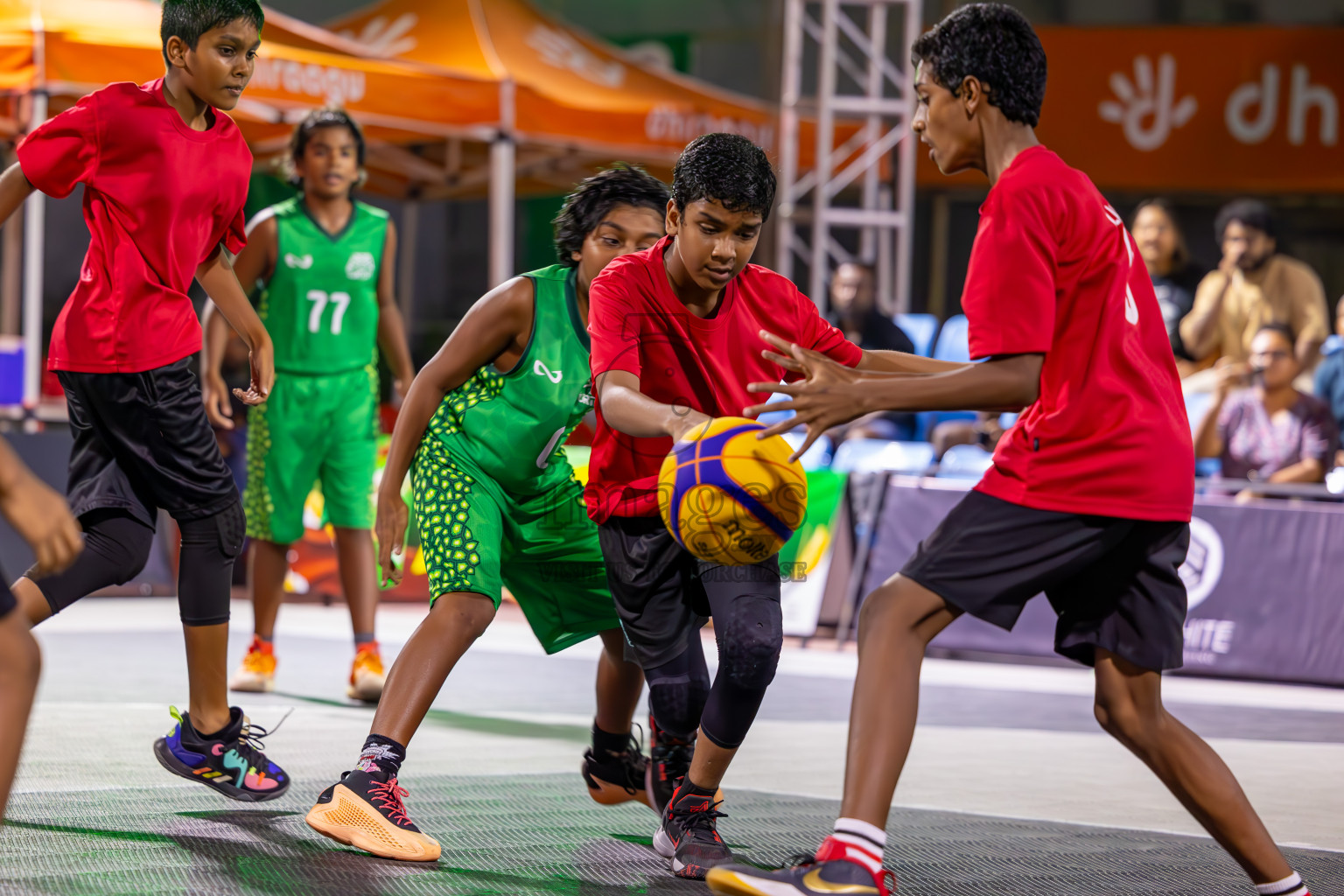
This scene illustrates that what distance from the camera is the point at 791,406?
3004 mm

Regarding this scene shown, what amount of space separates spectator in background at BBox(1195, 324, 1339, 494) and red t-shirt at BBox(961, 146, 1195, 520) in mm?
5934

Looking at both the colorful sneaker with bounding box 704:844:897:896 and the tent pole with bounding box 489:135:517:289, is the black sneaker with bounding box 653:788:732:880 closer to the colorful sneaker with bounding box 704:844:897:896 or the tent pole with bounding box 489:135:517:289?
the colorful sneaker with bounding box 704:844:897:896

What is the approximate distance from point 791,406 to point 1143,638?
868mm

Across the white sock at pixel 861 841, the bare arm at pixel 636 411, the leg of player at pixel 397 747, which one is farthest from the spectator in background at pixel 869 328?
the white sock at pixel 861 841

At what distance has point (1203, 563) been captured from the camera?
26.1 feet

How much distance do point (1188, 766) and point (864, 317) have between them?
7.47 metres

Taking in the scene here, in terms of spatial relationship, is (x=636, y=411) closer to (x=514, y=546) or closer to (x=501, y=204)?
(x=514, y=546)

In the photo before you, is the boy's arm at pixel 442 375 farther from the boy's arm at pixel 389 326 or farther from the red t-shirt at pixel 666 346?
the boy's arm at pixel 389 326

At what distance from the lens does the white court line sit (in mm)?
7461

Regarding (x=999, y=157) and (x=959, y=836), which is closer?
(x=999, y=157)

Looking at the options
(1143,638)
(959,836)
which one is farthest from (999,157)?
(959,836)

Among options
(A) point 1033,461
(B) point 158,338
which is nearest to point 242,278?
(B) point 158,338

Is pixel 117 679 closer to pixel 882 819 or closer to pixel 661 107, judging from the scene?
pixel 882 819

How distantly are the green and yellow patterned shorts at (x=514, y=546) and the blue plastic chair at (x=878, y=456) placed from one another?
5.68 metres
